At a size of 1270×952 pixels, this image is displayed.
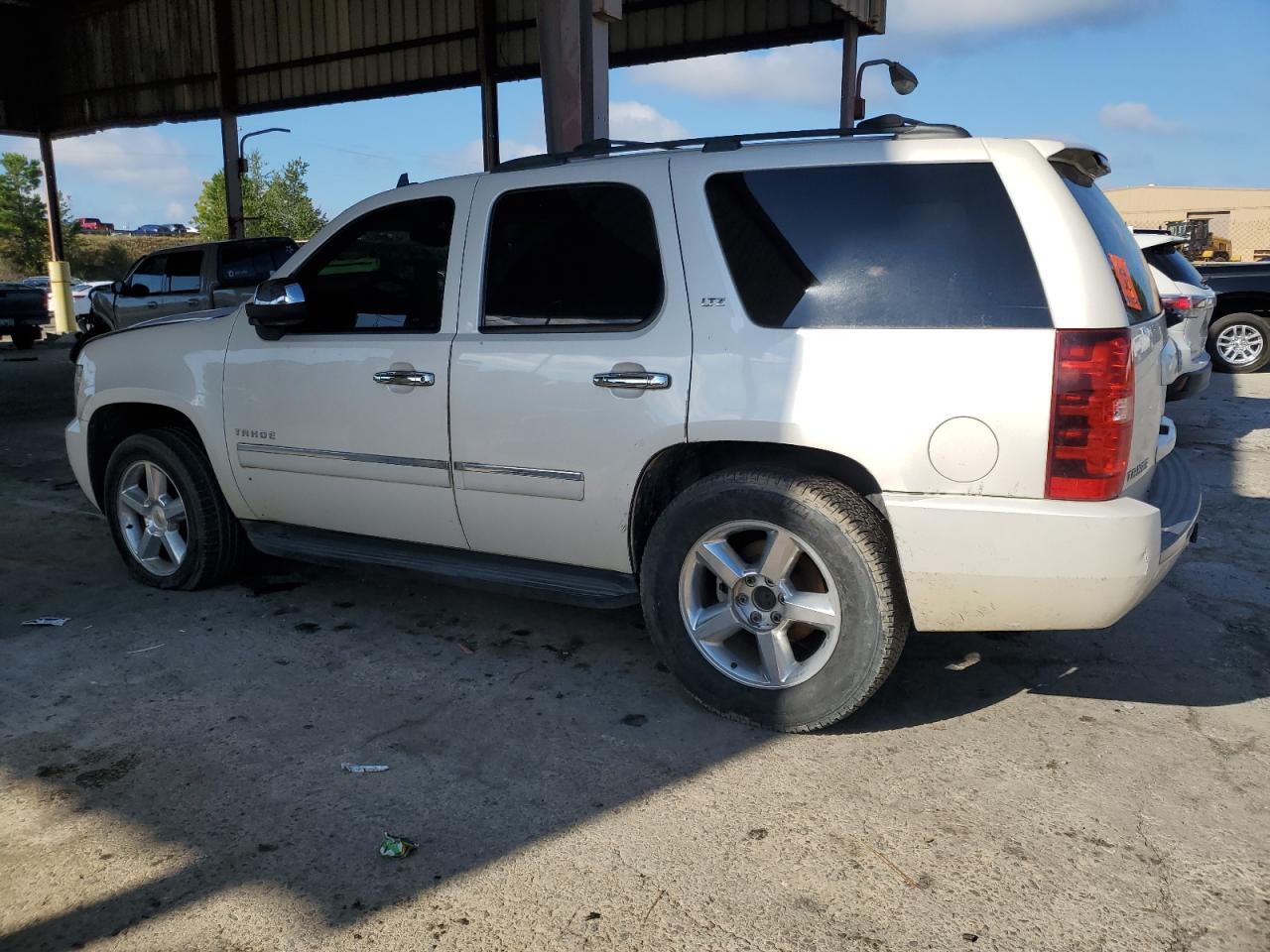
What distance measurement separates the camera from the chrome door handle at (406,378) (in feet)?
12.8

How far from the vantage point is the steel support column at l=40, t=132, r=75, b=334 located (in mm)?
24094

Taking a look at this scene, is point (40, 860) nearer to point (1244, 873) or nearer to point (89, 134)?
point (1244, 873)

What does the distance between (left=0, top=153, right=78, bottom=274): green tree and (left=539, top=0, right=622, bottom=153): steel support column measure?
213 feet

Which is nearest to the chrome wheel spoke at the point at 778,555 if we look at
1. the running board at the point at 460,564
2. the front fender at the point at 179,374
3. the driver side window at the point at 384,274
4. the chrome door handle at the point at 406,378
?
the running board at the point at 460,564

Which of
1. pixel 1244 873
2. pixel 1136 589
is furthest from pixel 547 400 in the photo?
pixel 1244 873

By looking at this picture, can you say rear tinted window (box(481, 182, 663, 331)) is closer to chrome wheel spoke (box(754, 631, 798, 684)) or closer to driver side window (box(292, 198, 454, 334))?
driver side window (box(292, 198, 454, 334))

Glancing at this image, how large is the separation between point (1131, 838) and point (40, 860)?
289 centimetres

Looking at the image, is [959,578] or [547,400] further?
[547,400]

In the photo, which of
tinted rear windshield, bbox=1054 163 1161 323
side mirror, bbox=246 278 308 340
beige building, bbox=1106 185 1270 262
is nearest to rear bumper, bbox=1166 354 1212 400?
tinted rear windshield, bbox=1054 163 1161 323

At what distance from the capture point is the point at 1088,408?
2.84 meters

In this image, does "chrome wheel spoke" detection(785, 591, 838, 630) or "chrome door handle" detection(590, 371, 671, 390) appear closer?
"chrome wheel spoke" detection(785, 591, 838, 630)

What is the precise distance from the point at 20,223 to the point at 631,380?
72345mm

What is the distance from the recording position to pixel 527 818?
286cm

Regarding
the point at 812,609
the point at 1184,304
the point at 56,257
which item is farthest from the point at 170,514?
the point at 56,257
